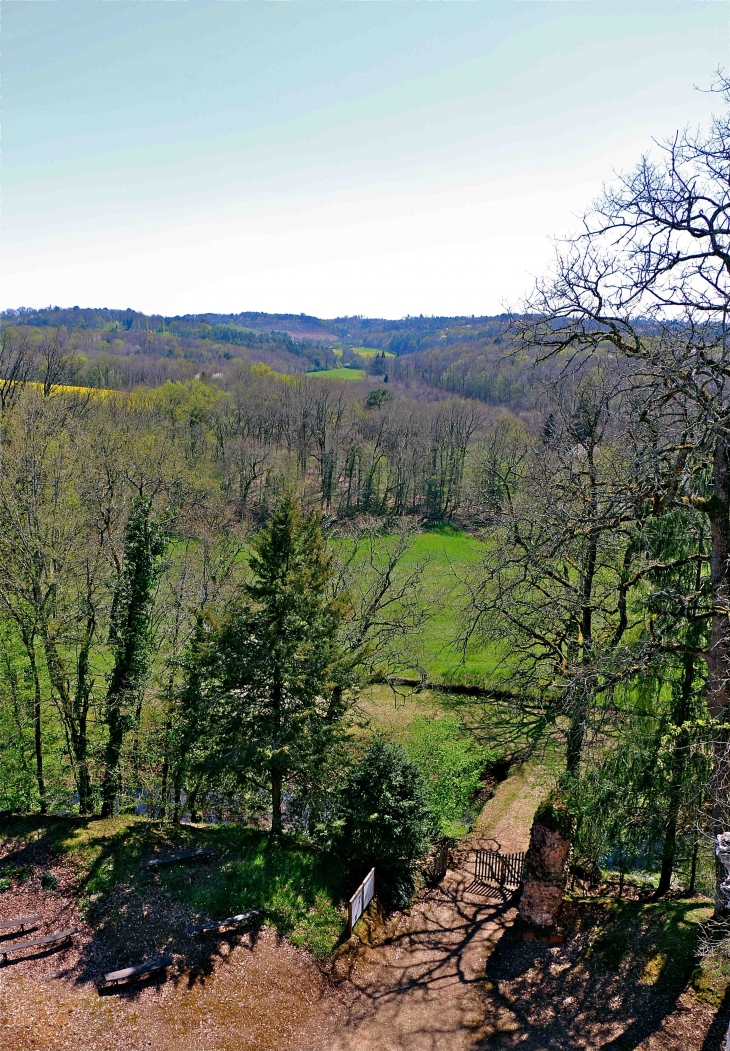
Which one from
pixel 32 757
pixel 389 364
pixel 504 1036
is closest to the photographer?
pixel 504 1036

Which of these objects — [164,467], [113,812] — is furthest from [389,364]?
[113,812]

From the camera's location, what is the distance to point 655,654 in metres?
10.8

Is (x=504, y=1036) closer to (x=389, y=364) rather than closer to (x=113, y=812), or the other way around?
(x=113, y=812)

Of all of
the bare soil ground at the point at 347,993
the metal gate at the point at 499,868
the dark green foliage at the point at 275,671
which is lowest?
the metal gate at the point at 499,868

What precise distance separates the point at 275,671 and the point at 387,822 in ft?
14.3

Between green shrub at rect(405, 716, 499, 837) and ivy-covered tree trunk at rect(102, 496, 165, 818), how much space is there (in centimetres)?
803

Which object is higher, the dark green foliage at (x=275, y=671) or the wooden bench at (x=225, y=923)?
the dark green foliage at (x=275, y=671)

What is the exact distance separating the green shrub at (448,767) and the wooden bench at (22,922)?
870cm

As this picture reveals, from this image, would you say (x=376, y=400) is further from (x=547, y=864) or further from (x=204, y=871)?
(x=547, y=864)

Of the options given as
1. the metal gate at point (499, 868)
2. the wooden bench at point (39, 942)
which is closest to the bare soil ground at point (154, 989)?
the wooden bench at point (39, 942)

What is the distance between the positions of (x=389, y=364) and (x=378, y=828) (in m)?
135

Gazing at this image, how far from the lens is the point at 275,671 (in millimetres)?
14586

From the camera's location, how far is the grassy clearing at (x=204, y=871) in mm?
13523

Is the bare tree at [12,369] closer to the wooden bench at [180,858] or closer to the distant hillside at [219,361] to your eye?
the distant hillside at [219,361]
